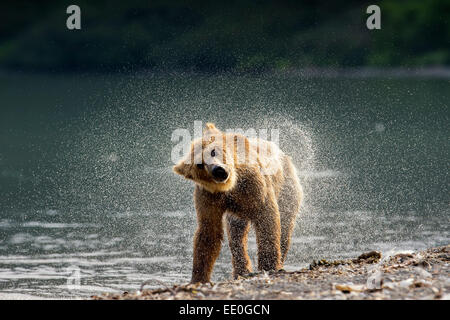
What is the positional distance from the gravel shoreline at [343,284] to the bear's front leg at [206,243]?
64 centimetres

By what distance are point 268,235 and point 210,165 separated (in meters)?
1.10

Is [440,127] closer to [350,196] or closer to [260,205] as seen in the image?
[350,196]

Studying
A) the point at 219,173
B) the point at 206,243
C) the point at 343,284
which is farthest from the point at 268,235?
the point at 343,284

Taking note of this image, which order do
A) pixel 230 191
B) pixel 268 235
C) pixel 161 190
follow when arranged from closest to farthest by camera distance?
1. pixel 230 191
2. pixel 268 235
3. pixel 161 190

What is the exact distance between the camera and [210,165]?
23.4 ft

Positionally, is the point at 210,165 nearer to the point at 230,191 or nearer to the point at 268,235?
the point at 230,191

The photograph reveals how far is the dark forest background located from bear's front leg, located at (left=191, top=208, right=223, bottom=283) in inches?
2174

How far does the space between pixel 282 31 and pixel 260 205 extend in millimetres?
69285

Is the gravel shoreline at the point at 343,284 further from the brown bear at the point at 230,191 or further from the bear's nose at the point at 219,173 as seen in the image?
the bear's nose at the point at 219,173

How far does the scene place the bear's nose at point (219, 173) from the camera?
23.1ft

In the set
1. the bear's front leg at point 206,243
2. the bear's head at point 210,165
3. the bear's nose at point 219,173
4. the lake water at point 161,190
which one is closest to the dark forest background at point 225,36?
the lake water at point 161,190

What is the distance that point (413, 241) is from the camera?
36.0 feet

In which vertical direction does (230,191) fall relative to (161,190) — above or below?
below

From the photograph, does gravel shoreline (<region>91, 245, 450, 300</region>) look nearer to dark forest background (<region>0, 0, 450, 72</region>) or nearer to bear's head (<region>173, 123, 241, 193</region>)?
bear's head (<region>173, 123, 241, 193</region>)
